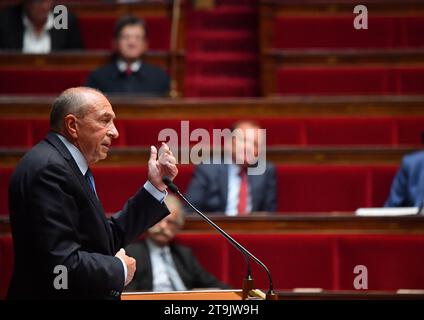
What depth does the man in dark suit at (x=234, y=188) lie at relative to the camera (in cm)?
138

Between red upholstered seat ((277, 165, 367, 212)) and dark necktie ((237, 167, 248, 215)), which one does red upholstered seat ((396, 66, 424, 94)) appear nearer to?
red upholstered seat ((277, 165, 367, 212))

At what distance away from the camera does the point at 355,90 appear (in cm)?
171

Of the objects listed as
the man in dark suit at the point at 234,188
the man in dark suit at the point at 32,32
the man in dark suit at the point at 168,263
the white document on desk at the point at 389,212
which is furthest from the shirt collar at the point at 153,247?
the man in dark suit at the point at 32,32

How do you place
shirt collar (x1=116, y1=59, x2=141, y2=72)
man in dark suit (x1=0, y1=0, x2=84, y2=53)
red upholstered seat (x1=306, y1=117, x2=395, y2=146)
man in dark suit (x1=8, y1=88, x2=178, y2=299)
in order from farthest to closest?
man in dark suit (x1=0, y1=0, x2=84, y2=53) → shirt collar (x1=116, y1=59, x2=141, y2=72) → red upholstered seat (x1=306, y1=117, x2=395, y2=146) → man in dark suit (x1=8, y1=88, x2=178, y2=299)

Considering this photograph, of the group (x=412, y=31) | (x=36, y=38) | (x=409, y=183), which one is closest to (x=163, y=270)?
(x=409, y=183)

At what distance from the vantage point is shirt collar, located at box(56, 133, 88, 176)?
70cm

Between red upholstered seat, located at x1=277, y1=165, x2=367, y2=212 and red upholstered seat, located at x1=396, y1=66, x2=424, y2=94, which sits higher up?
red upholstered seat, located at x1=396, y1=66, x2=424, y2=94

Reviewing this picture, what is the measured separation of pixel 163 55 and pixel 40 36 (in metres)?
0.26

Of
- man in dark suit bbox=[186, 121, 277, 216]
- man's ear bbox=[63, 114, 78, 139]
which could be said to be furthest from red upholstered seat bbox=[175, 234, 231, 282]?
man's ear bbox=[63, 114, 78, 139]

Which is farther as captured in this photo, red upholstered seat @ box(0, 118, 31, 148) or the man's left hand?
red upholstered seat @ box(0, 118, 31, 148)

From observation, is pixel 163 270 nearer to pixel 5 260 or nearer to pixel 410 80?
pixel 5 260

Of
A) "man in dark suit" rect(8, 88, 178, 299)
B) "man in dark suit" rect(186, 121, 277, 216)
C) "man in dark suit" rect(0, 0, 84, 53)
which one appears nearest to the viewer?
"man in dark suit" rect(8, 88, 178, 299)
